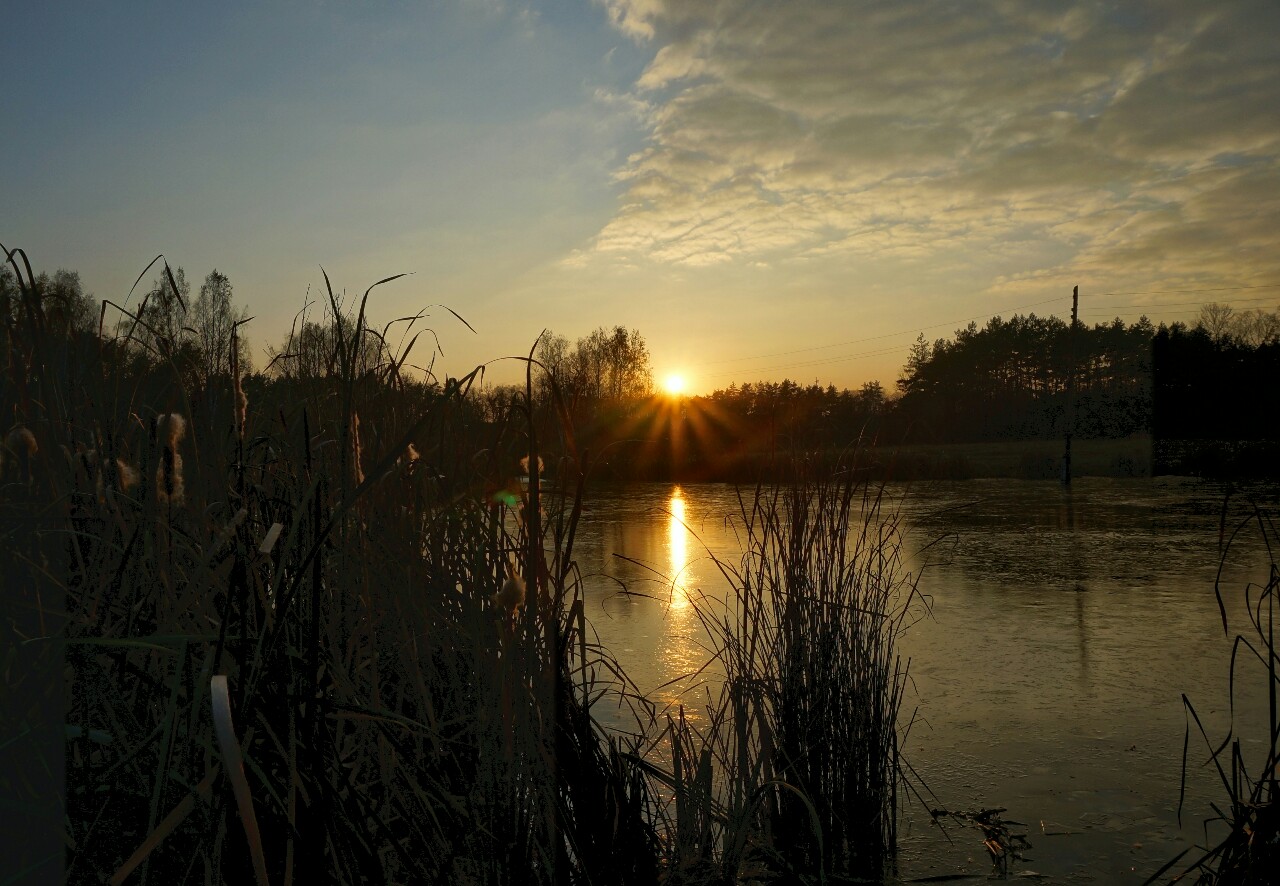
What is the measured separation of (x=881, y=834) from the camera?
2111mm

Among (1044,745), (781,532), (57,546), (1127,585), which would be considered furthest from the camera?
(1127,585)

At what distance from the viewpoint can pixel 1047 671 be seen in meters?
3.67

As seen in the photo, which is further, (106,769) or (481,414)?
(481,414)

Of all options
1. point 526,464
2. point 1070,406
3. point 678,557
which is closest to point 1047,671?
point 526,464

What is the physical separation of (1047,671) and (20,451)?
3676mm

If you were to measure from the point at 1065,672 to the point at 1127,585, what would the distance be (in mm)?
2387

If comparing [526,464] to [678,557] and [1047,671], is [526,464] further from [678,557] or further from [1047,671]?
[678,557]

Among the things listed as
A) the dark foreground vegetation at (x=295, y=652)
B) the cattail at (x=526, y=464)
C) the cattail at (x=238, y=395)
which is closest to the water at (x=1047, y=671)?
the cattail at (x=526, y=464)

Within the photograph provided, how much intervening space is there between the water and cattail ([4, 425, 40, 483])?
0.94 meters

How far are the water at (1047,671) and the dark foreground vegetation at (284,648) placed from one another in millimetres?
407

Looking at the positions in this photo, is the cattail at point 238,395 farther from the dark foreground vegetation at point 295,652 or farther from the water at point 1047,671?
the water at point 1047,671

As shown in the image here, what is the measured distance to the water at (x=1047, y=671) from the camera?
7.32ft

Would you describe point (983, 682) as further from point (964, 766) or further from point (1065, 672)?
point (964, 766)

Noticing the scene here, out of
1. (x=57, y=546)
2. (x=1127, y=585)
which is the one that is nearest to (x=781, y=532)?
(x=57, y=546)
